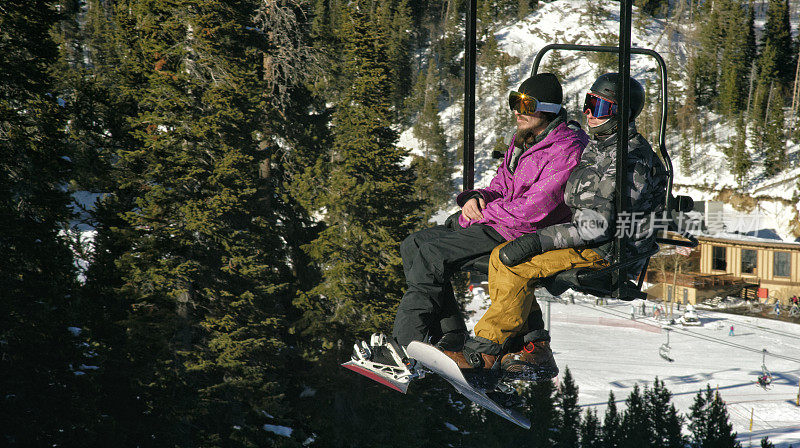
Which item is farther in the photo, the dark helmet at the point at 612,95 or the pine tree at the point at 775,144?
the pine tree at the point at 775,144

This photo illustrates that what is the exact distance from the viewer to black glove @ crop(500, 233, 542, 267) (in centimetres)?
417

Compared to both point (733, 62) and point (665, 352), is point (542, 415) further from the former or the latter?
point (733, 62)

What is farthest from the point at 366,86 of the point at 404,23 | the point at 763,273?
the point at 404,23

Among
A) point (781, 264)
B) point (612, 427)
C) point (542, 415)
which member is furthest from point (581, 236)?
point (781, 264)

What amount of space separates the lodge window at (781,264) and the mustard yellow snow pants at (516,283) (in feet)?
180

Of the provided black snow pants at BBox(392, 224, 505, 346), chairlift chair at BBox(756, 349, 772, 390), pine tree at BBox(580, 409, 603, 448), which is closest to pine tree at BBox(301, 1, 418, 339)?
pine tree at BBox(580, 409, 603, 448)

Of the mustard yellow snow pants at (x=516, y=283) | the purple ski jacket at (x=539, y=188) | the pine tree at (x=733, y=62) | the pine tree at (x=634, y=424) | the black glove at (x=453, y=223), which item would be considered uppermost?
the pine tree at (x=733, y=62)

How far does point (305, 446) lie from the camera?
942 inches

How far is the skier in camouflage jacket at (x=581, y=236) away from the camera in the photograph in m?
3.97

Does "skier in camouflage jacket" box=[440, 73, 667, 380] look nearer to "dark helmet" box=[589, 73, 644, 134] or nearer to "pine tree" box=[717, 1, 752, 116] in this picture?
"dark helmet" box=[589, 73, 644, 134]

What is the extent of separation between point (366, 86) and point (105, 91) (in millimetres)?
8224

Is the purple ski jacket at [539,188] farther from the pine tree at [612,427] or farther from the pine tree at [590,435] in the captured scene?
the pine tree at [590,435]

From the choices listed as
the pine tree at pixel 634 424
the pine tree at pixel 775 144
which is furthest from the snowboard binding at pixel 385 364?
the pine tree at pixel 775 144

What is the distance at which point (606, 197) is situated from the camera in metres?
3.94
